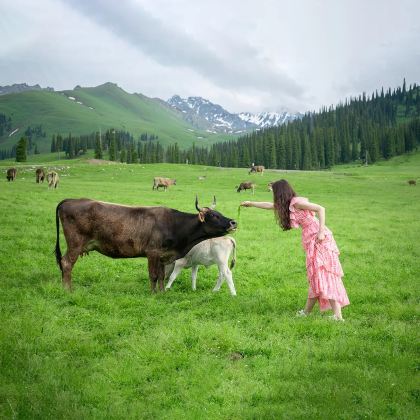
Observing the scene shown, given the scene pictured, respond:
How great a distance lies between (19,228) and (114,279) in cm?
812

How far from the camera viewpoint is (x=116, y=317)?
9852mm

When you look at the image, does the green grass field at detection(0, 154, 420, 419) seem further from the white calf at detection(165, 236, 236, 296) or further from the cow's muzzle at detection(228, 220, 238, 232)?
the cow's muzzle at detection(228, 220, 238, 232)

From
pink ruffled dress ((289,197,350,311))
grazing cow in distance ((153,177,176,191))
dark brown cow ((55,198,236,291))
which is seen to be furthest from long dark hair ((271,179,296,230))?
grazing cow in distance ((153,177,176,191))

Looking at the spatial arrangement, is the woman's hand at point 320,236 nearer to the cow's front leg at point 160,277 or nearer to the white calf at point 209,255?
the white calf at point 209,255

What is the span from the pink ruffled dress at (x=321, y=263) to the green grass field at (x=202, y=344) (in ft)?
1.92

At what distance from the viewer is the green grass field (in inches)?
243

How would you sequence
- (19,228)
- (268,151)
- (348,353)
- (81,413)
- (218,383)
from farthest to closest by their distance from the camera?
(268,151) < (19,228) < (348,353) < (218,383) < (81,413)

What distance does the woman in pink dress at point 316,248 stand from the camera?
9.62 m

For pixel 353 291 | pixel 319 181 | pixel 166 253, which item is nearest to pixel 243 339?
pixel 166 253

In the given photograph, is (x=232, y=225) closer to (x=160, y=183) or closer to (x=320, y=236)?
(x=320, y=236)

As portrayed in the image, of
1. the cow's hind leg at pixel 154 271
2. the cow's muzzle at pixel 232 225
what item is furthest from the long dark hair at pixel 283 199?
the cow's hind leg at pixel 154 271

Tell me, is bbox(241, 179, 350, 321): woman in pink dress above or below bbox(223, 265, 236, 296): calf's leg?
above

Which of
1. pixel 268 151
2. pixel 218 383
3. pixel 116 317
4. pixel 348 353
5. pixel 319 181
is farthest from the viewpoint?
pixel 268 151

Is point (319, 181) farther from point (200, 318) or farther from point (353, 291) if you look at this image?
point (200, 318)
